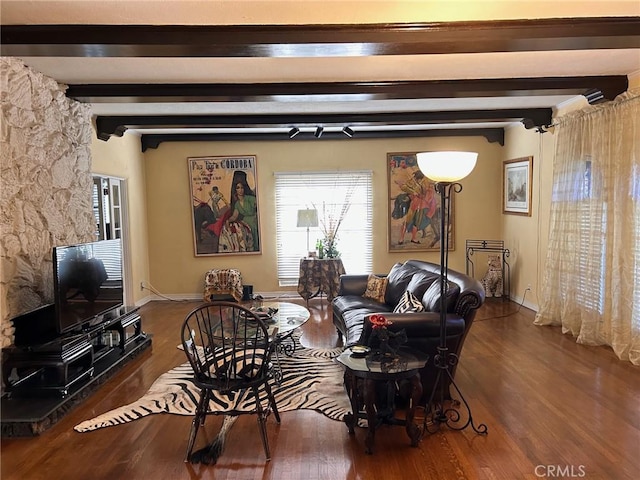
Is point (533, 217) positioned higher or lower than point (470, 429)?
higher

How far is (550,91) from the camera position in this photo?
441cm

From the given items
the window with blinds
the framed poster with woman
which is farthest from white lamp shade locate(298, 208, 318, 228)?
the framed poster with woman

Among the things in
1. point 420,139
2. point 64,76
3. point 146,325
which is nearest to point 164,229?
point 146,325

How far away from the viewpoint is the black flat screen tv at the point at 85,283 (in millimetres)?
3539

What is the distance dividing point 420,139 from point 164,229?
4291 mm

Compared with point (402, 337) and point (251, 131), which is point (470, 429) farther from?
point (251, 131)

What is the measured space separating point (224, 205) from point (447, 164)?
5.00 m

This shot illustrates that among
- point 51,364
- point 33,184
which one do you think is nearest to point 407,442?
point 51,364

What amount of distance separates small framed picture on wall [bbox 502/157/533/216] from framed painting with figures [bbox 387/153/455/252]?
93 centimetres

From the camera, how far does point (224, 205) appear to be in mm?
7383

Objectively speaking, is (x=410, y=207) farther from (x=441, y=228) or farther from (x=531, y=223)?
(x=441, y=228)

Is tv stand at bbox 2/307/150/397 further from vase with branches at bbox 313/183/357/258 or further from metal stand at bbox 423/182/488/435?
vase with branches at bbox 313/183/357/258

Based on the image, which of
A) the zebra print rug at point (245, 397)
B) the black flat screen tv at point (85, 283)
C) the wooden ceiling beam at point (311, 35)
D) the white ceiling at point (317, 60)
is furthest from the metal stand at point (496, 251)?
the black flat screen tv at point (85, 283)

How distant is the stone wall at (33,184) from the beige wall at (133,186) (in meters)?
1.22
